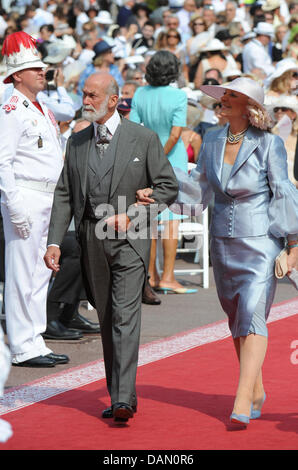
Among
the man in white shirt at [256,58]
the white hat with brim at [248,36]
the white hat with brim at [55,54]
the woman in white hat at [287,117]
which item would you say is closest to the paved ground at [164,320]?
the woman in white hat at [287,117]

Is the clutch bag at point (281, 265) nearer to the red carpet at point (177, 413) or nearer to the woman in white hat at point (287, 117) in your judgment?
the red carpet at point (177, 413)

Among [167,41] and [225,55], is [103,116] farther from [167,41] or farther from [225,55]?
[225,55]

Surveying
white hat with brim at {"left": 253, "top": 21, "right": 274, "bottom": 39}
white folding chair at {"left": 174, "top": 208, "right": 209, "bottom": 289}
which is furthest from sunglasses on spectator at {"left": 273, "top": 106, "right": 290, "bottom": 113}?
white hat with brim at {"left": 253, "top": 21, "right": 274, "bottom": 39}

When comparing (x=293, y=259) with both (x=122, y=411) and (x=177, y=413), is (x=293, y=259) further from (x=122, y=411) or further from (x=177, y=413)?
(x=122, y=411)

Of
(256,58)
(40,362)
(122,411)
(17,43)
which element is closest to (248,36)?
(256,58)

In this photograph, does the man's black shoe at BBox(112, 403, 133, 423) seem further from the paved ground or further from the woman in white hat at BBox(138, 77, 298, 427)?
the paved ground

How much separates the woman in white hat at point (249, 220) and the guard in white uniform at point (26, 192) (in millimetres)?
1764

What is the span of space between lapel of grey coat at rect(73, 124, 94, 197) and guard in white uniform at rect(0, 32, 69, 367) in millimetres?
1262

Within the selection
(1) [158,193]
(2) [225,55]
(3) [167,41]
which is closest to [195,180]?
(1) [158,193]

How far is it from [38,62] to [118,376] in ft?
8.56

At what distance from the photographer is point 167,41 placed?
48.2 ft

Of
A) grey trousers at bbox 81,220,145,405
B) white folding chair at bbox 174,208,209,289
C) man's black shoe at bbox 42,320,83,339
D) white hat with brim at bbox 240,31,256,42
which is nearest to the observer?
grey trousers at bbox 81,220,145,405

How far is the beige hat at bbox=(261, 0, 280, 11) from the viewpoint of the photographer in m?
19.7

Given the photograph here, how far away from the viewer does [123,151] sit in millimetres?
5699
